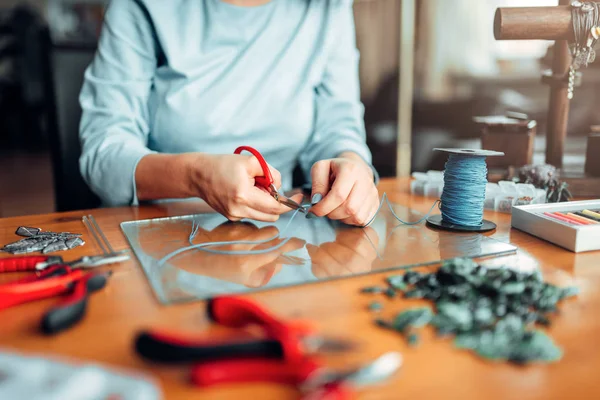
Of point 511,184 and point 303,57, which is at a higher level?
point 303,57

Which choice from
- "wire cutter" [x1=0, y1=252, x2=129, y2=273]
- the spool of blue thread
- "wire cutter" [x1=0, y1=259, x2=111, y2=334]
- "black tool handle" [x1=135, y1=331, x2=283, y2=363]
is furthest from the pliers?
the spool of blue thread

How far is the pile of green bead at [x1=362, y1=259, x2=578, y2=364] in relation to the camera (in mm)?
412

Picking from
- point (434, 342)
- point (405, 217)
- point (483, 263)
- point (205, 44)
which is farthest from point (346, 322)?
point (205, 44)

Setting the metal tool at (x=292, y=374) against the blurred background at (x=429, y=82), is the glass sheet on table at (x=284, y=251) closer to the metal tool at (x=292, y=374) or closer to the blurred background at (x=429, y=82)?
the metal tool at (x=292, y=374)

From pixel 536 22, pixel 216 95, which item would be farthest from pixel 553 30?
pixel 216 95

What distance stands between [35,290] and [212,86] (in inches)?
25.7

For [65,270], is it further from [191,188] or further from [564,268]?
[564,268]

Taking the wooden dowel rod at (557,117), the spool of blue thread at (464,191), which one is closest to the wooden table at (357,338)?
the spool of blue thread at (464,191)

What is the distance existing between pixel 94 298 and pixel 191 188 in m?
0.33

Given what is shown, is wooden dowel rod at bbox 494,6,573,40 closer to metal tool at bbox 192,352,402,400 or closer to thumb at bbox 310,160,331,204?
thumb at bbox 310,160,331,204

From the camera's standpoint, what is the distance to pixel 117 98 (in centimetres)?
100

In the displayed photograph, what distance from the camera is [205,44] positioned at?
1.06 meters

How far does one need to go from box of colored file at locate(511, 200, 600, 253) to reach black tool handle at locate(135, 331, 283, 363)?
48cm

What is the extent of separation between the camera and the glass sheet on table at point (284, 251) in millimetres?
561
